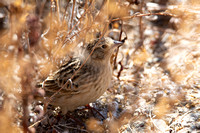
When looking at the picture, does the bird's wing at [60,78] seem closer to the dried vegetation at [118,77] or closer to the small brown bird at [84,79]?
the small brown bird at [84,79]

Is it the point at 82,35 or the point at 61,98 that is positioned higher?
the point at 82,35

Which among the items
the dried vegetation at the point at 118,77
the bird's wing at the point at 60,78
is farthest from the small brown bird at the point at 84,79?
the dried vegetation at the point at 118,77

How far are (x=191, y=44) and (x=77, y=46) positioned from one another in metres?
2.33

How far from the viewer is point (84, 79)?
12.4ft

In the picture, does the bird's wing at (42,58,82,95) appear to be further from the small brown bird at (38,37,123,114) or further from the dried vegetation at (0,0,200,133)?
the dried vegetation at (0,0,200,133)

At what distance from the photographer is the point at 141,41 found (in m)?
5.76

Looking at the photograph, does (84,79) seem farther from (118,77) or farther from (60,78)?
(118,77)

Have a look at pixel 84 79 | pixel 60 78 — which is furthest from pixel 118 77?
pixel 60 78

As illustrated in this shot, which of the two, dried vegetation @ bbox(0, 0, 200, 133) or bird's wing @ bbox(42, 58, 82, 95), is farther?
bird's wing @ bbox(42, 58, 82, 95)

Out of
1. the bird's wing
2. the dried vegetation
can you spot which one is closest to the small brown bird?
the bird's wing

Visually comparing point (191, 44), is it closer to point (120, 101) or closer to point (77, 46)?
point (120, 101)

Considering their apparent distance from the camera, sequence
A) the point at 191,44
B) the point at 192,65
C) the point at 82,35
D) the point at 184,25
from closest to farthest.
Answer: the point at 82,35 → the point at 192,65 → the point at 191,44 → the point at 184,25

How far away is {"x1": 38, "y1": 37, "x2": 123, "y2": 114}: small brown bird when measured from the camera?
12.3 feet

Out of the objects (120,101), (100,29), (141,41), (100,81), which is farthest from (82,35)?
(141,41)
